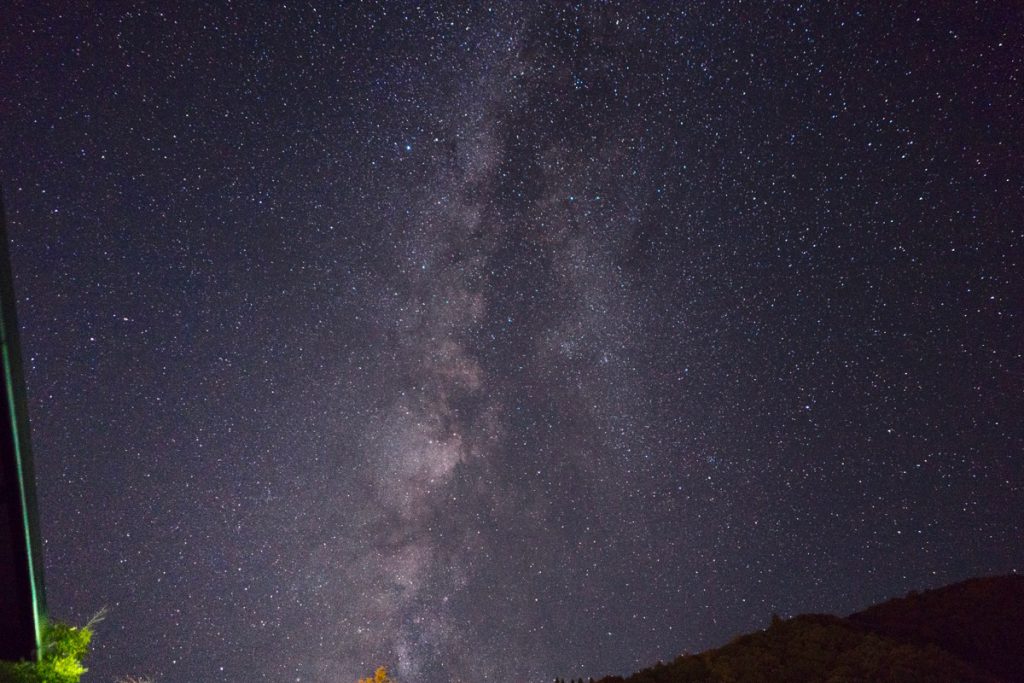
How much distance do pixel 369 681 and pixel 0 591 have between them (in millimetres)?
11783

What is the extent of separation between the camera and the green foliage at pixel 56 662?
738 centimetres

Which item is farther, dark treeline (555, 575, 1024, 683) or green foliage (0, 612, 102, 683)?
green foliage (0, 612, 102, 683)

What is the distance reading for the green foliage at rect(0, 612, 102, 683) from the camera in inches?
291

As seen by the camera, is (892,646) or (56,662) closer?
(892,646)

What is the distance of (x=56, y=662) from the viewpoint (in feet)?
25.8

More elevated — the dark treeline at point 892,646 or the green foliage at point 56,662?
the green foliage at point 56,662

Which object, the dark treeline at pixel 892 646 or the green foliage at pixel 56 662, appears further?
the green foliage at pixel 56 662

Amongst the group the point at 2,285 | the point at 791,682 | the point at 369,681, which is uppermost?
the point at 2,285

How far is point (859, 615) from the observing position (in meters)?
6.80

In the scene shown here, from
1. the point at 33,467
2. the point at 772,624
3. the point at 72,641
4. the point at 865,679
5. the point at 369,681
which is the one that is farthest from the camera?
the point at 369,681

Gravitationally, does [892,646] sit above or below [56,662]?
below

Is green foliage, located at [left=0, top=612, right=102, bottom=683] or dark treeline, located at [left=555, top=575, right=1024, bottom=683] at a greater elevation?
green foliage, located at [left=0, top=612, right=102, bottom=683]

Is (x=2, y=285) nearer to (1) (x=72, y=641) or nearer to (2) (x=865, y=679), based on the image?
(1) (x=72, y=641)

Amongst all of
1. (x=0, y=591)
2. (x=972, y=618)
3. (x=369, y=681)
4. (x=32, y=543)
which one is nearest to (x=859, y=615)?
(x=972, y=618)
